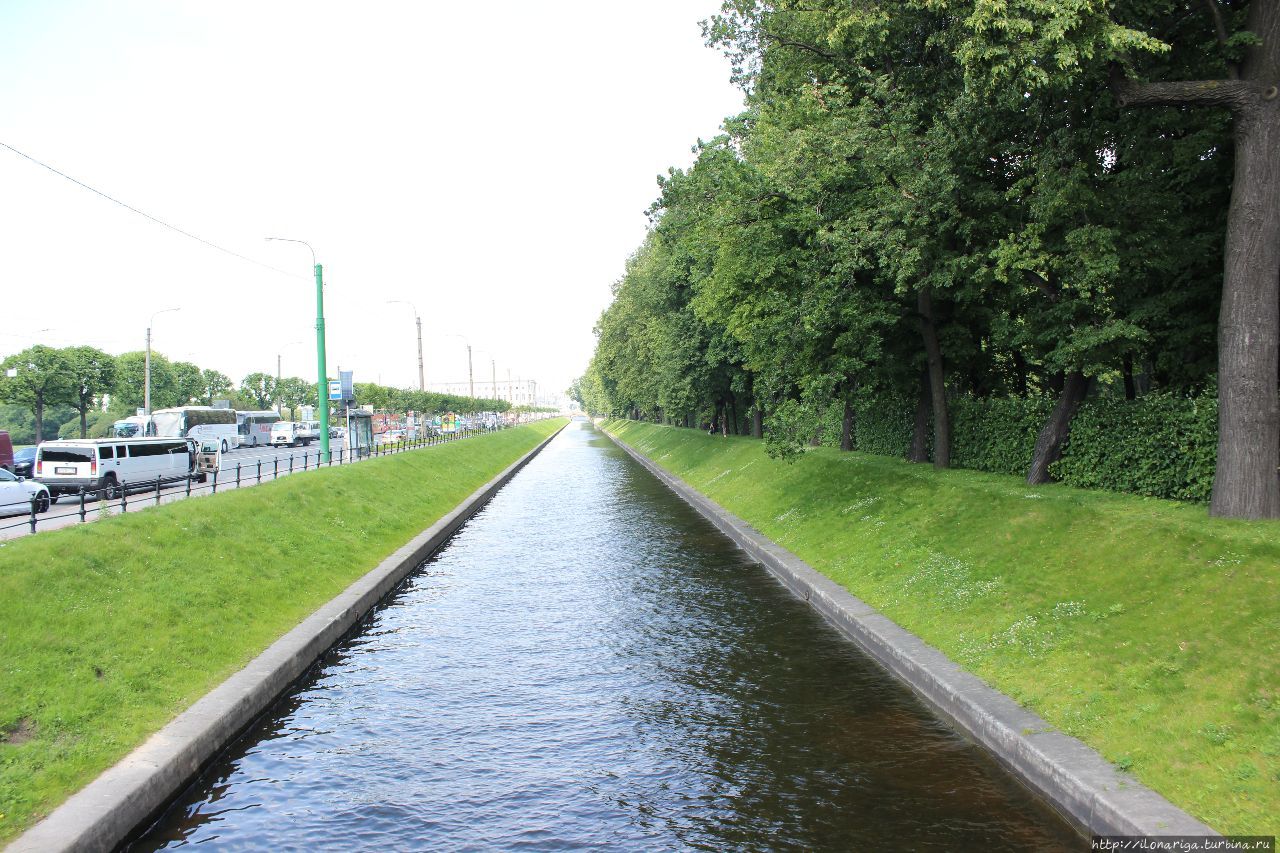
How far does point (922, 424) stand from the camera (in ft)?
78.4

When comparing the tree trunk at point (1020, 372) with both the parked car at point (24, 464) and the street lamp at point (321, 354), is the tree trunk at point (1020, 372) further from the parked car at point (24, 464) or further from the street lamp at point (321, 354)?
the parked car at point (24, 464)

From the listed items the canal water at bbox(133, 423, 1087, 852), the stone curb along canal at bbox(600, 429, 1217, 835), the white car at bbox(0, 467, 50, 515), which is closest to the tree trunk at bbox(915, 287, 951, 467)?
the canal water at bbox(133, 423, 1087, 852)

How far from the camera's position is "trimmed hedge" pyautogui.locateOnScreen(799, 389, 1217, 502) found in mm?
13023

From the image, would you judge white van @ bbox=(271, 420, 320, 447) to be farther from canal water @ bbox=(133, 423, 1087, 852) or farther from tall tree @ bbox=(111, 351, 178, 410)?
canal water @ bbox=(133, 423, 1087, 852)

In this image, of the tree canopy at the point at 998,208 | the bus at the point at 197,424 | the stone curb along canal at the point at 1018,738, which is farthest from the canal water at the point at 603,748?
the bus at the point at 197,424

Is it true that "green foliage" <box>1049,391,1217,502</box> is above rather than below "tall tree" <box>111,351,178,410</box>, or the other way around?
below

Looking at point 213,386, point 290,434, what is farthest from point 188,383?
point 290,434

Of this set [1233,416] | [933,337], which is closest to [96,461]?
[933,337]

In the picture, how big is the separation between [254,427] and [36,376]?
1833 cm

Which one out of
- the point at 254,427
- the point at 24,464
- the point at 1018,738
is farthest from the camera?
the point at 254,427

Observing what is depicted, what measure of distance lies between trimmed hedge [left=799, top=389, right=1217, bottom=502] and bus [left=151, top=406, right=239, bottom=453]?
55670 millimetres

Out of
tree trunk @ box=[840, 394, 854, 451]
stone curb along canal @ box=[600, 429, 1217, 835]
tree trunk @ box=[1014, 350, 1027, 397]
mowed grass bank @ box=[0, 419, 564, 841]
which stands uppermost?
tree trunk @ box=[1014, 350, 1027, 397]

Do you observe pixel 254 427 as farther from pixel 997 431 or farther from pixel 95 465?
pixel 997 431

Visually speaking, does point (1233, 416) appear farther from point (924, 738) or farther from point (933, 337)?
point (933, 337)
